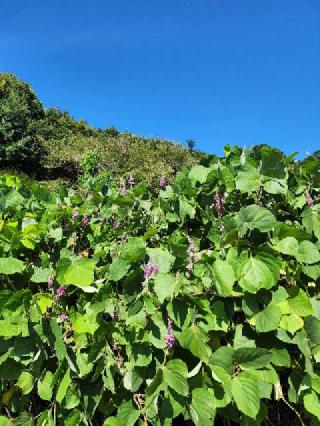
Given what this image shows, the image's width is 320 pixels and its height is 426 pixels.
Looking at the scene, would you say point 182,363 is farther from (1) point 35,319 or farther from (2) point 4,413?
(2) point 4,413

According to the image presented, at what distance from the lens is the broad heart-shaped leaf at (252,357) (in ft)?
4.90

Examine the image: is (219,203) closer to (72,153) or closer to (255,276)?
(255,276)

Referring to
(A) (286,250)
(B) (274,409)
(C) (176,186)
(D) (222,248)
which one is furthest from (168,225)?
(B) (274,409)

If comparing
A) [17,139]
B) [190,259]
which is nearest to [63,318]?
[190,259]

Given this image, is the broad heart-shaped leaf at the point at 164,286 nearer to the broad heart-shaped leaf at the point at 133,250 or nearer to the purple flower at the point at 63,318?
the broad heart-shaped leaf at the point at 133,250

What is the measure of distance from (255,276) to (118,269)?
0.46 metres

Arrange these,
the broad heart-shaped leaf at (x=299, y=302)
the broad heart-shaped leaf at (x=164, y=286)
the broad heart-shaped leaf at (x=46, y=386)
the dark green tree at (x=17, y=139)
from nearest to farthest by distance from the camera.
Result: 1. the broad heart-shaped leaf at (x=164, y=286)
2. the broad heart-shaped leaf at (x=299, y=302)
3. the broad heart-shaped leaf at (x=46, y=386)
4. the dark green tree at (x=17, y=139)

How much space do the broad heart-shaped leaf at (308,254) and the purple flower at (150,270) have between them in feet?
1.61

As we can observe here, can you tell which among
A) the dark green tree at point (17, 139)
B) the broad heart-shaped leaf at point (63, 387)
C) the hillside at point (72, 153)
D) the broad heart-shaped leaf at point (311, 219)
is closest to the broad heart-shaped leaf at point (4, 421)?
the broad heart-shaped leaf at point (63, 387)

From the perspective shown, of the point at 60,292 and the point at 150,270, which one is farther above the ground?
the point at 150,270

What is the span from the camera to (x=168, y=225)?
1986 millimetres

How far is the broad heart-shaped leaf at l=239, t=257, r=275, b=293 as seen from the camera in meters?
1.48

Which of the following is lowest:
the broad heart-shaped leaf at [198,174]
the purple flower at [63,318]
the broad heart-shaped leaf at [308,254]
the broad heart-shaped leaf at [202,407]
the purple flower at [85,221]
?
the broad heart-shaped leaf at [202,407]

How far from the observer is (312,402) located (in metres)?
1.65
